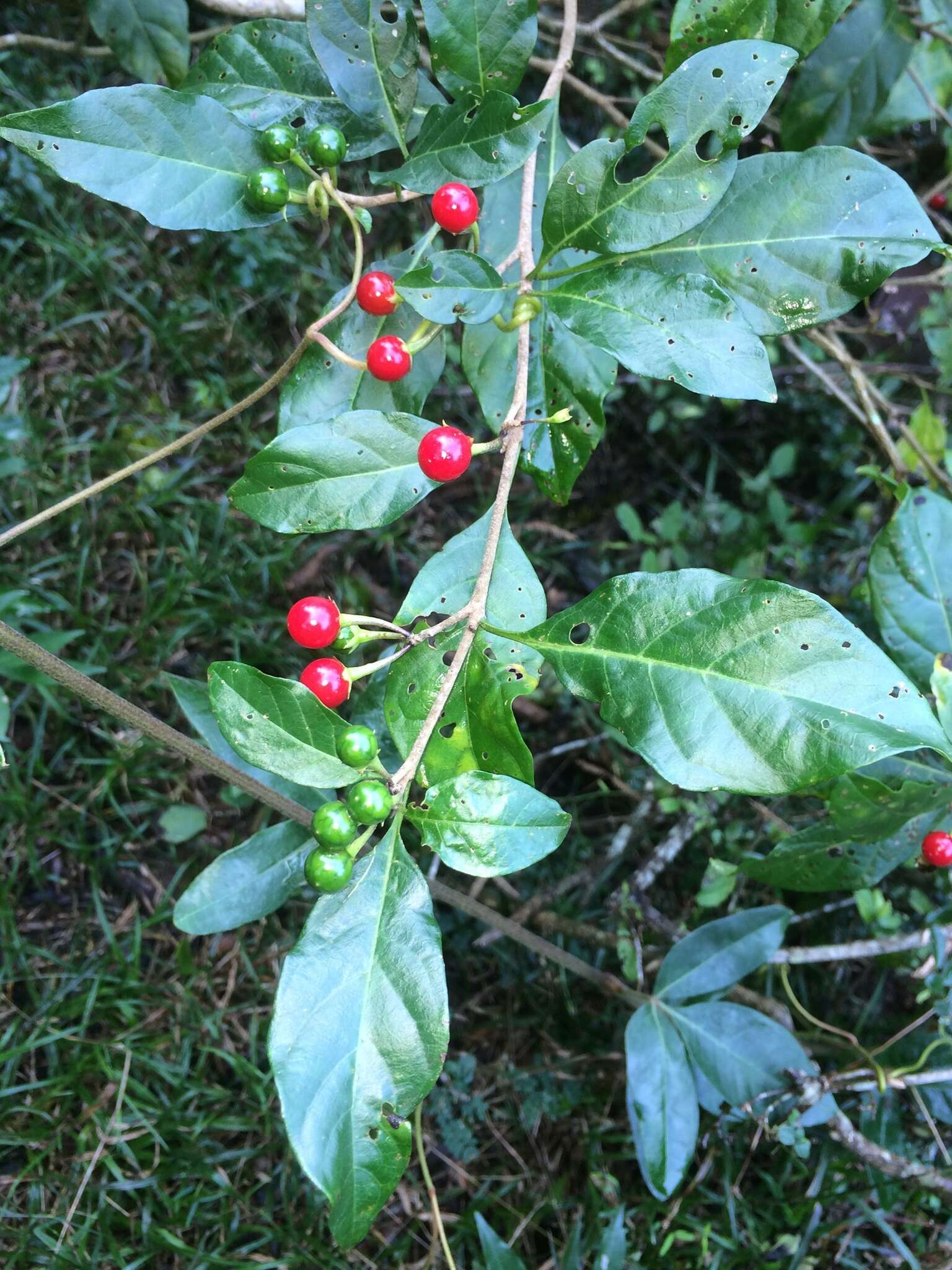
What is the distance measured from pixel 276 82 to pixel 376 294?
17.1 inches

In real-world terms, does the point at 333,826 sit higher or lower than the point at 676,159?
lower

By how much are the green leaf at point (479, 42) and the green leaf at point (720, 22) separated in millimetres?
228

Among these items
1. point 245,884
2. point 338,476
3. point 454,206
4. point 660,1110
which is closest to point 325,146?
point 454,206

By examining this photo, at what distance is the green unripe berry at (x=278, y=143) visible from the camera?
Answer: 1270 millimetres

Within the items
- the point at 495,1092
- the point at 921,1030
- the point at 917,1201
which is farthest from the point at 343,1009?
the point at 917,1201

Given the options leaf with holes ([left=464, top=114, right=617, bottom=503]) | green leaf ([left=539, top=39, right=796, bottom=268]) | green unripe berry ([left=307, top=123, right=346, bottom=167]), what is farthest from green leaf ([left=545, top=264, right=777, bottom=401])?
green unripe berry ([left=307, top=123, right=346, bottom=167])

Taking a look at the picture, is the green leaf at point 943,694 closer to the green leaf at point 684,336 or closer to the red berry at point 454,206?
the green leaf at point 684,336

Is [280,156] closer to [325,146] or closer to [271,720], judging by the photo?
[325,146]

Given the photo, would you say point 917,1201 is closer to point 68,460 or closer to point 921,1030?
point 921,1030

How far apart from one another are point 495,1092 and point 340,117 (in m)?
2.10

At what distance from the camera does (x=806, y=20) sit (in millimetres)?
1396

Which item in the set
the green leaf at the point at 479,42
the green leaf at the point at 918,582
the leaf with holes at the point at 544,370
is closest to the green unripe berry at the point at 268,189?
the green leaf at the point at 479,42

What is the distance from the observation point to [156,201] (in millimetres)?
1238

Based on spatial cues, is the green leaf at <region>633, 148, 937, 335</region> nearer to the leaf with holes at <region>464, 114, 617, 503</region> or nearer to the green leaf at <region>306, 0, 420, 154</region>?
the leaf with holes at <region>464, 114, 617, 503</region>
